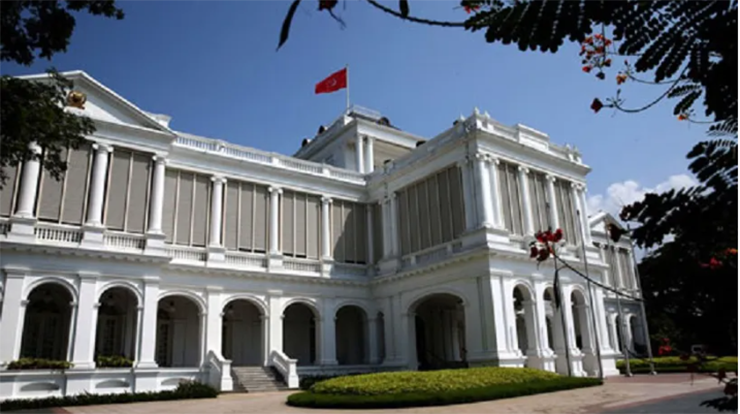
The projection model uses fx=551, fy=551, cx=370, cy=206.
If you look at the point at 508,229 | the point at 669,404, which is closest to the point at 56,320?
the point at 508,229

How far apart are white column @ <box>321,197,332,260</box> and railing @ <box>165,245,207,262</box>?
6187mm

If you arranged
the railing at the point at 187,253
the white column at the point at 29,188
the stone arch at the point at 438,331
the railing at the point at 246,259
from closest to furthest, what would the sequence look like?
the white column at the point at 29,188 < the railing at the point at 187,253 < the railing at the point at 246,259 < the stone arch at the point at 438,331

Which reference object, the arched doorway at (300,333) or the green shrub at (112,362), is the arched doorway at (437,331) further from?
the green shrub at (112,362)

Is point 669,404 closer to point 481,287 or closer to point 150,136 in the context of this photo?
point 481,287

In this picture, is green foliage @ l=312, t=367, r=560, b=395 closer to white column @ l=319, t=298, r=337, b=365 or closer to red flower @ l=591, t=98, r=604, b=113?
white column @ l=319, t=298, r=337, b=365

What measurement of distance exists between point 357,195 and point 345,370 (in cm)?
955

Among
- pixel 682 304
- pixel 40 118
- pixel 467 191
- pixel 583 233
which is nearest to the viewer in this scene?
pixel 682 304

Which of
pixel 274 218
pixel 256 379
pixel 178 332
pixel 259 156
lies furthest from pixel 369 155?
pixel 256 379

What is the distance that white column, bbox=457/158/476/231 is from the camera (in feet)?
81.2

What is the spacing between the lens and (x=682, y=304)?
2.80 m

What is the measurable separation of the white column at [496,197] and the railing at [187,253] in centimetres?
1330

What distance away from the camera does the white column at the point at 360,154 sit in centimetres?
3439

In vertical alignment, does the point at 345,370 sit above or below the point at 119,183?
below

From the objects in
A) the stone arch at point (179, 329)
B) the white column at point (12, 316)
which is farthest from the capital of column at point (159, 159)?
the white column at point (12, 316)
